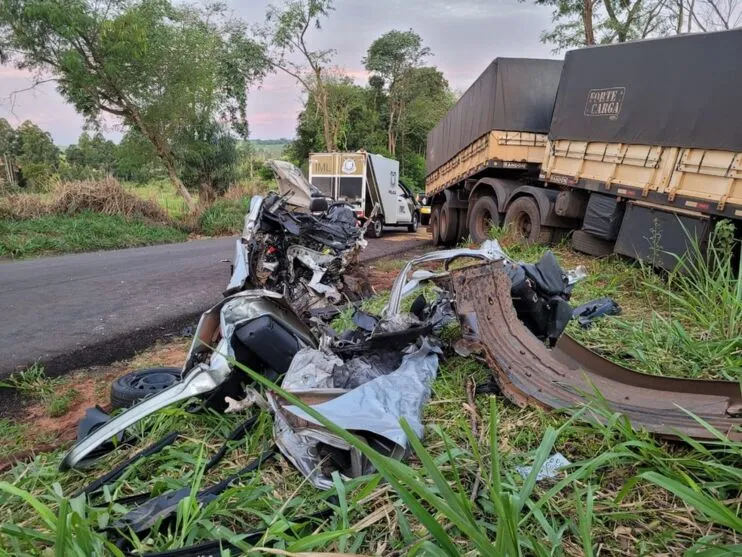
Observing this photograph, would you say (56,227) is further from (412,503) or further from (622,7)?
(622,7)

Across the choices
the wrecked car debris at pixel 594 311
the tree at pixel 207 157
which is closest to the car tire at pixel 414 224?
the tree at pixel 207 157

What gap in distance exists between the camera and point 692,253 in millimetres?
5008

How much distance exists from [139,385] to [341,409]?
181 centimetres

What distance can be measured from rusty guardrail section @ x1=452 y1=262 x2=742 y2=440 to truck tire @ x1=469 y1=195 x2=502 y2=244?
6354mm

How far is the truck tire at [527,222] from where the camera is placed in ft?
24.1

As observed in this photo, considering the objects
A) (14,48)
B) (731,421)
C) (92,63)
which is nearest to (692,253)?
(731,421)

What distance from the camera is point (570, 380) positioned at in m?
2.19

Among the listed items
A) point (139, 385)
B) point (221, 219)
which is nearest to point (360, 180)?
point (221, 219)

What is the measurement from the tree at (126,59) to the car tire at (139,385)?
44.0ft

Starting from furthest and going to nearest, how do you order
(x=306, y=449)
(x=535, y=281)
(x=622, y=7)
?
(x=622, y=7)
(x=535, y=281)
(x=306, y=449)

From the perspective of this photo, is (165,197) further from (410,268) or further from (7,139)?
(7,139)

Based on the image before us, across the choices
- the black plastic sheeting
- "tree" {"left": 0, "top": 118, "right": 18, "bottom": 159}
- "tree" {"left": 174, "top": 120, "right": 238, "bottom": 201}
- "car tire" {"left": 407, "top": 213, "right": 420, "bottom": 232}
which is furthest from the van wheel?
"tree" {"left": 0, "top": 118, "right": 18, "bottom": 159}

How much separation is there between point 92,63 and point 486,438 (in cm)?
1618

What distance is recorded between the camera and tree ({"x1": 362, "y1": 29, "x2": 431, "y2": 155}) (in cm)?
3067
